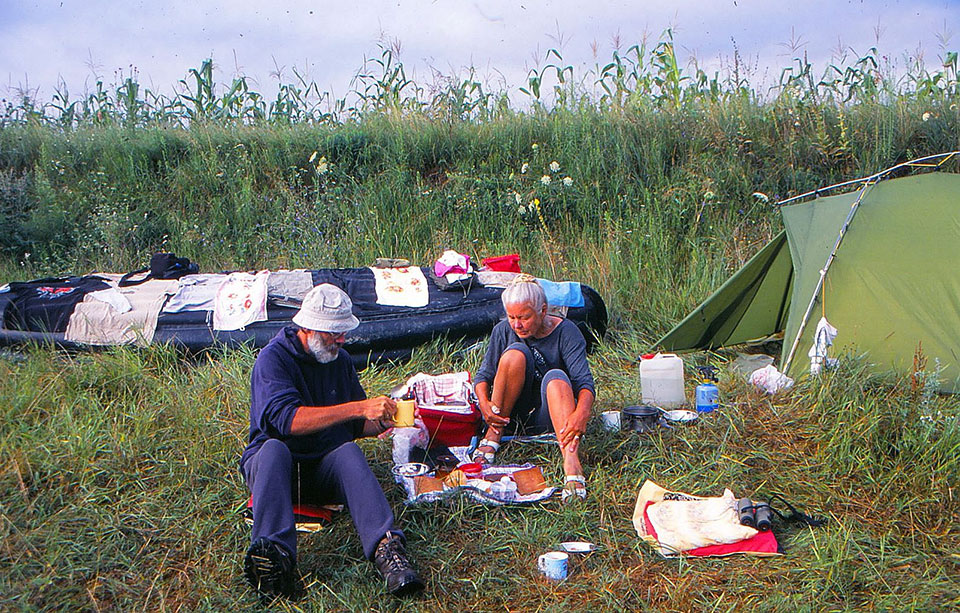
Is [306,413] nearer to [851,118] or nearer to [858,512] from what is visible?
[858,512]

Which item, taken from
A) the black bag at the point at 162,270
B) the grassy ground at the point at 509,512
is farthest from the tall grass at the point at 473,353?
the black bag at the point at 162,270

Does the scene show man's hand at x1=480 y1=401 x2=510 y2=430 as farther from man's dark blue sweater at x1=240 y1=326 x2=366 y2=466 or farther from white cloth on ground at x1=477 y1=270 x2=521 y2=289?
white cloth on ground at x1=477 y1=270 x2=521 y2=289

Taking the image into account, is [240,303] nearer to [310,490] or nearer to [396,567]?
[310,490]

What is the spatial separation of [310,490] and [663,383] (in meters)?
2.39

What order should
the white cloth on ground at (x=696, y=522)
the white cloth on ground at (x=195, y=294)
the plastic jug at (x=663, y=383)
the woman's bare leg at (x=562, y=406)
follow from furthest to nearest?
1. the white cloth on ground at (x=195, y=294)
2. the plastic jug at (x=663, y=383)
3. the woman's bare leg at (x=562, y=406)
4. the white cloth on ground at (x=696, y=522)

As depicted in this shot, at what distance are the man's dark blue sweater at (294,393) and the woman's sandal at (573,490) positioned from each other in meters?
0.99

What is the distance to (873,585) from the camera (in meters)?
3.18

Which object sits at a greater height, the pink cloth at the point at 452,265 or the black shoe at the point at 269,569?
the pink cloth at the point at 452,265

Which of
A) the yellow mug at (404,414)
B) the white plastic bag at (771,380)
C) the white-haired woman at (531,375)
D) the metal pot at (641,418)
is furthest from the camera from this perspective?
the white plastic bag at (771,380)

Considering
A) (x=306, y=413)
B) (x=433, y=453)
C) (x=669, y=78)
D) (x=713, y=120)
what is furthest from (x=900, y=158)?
(x=306, y=413)

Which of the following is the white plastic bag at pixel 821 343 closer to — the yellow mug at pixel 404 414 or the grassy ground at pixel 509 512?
the grassy ground at pixel 509 512

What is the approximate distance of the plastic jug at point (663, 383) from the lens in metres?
5.07

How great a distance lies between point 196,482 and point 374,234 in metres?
4.31

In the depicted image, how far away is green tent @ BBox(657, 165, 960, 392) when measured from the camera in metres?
4.88
